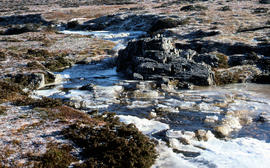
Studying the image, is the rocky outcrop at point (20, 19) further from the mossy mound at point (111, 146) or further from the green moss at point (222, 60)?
the mossy mound at point (111, 146)

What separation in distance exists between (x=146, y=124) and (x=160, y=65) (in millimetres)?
12837

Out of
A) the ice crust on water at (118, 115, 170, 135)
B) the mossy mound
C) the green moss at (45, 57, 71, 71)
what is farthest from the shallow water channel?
the green moss at (45, 57, 71, 71)

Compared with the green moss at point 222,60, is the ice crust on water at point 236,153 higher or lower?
lower

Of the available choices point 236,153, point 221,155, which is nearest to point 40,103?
point 221,155

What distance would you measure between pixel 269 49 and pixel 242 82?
9.05 meters

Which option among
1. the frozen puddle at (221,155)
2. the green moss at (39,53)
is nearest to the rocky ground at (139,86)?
the green moss at (39,53)

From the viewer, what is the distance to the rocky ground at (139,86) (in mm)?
11812

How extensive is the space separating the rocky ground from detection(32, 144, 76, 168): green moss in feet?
0.14

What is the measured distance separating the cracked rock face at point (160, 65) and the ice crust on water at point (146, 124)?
10.2m

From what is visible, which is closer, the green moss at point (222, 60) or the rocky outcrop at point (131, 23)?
the green moss at point (222, 60)

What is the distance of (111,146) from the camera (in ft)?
36.3

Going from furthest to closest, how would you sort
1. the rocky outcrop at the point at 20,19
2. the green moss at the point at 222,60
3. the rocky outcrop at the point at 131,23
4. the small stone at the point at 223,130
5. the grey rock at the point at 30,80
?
the rocky outcrop at the point at 20,19, the rocky outcrop at the point at 131,23, the green moss at the point at 222,60, the grey rock at the point at 30,80, the small stone at the point at 223,130

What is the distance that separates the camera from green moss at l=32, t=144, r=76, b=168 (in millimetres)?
9789

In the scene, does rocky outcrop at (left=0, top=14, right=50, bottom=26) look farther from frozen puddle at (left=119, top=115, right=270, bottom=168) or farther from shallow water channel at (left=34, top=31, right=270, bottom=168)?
frozen puddle at (left=119, top=115, right=270, bottom=168)
